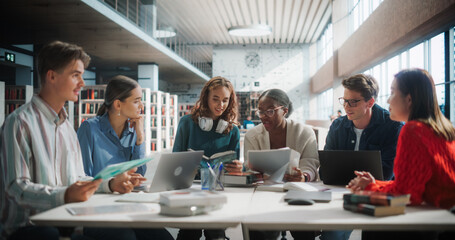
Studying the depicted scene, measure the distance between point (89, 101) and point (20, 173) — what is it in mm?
8720

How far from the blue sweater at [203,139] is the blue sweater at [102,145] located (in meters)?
0.39

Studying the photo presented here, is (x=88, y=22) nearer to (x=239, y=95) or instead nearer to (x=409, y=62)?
(x=409, y=62)

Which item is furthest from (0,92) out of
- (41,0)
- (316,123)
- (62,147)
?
(316,123)

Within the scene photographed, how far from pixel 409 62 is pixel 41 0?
21.6ft

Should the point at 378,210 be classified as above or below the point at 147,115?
below

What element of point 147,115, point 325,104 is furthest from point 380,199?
point 325,104

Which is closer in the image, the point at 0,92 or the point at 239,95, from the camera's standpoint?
the point at 0,92

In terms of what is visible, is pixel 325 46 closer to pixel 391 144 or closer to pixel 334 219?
pixel 391 144

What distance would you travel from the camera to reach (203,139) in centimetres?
272

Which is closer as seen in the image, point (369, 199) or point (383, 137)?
point (369, 199)

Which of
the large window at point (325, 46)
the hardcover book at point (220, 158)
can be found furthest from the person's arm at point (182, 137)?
the large window at point (325, 46)

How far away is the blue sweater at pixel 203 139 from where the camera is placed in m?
2.71

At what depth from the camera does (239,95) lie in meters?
17.7

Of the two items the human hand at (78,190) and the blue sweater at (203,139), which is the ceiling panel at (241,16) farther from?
the human hand at (78,190)
